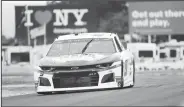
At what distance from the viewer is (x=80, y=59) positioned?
11586 mm

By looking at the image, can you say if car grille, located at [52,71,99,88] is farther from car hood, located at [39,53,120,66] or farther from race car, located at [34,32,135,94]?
car hood, located at [39,53,120,66]

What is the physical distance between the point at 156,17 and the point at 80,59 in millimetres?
37486

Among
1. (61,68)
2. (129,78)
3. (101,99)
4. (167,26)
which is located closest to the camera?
(101,99)

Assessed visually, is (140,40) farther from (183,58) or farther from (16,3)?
(16,3)

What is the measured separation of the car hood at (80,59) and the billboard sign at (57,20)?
3648 centimetres

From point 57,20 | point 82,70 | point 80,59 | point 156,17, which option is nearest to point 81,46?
point 80,59

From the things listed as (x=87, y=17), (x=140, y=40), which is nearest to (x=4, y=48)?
(x=87, y=17)

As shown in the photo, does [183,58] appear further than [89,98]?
Yes

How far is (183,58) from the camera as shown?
4412 centimetres

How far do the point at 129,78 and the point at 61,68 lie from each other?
6.92ft

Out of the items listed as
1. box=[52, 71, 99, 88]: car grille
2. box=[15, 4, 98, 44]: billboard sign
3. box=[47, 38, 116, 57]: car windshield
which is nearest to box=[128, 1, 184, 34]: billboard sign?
box=[15, 4, 98, 44]: billboard sign

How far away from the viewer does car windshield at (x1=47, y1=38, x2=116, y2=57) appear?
41.4ft

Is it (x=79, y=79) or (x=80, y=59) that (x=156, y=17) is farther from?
(x=79, y=79)

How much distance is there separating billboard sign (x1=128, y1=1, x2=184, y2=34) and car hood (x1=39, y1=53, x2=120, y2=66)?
35686 millimetres
